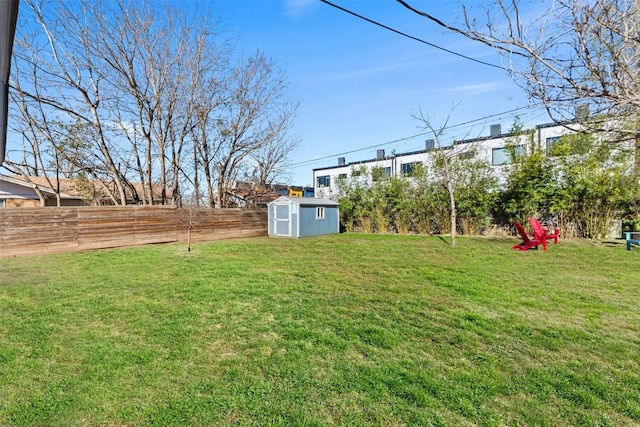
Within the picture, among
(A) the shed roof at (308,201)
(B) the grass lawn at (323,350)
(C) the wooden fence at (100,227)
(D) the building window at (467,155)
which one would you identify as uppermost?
(D) the building window at (467,155)

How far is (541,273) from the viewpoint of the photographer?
17.5 feet

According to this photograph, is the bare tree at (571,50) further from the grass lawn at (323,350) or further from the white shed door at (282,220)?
the white shed door at (282,220)

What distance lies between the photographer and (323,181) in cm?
2644

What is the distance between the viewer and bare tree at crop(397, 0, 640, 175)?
87.6 inches

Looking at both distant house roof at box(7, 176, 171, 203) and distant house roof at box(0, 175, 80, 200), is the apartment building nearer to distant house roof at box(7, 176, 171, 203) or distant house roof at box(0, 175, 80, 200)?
distant house roof at box(7, 176, 171, 203)

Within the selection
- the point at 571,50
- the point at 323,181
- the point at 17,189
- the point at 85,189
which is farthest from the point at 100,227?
the point at 323,181

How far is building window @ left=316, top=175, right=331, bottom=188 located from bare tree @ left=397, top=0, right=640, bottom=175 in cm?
2293

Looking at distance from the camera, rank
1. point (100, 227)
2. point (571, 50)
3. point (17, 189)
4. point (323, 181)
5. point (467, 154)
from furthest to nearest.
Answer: point (323, 181) → point (467, 154) → point (17, 189) → point (100, 227) → point (571, 50)

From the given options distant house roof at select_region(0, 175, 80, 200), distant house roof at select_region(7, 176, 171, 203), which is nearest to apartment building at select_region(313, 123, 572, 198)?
distant house roof at select_region(7, 176, 171, 203)

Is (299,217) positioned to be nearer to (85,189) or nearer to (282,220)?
(282,220)

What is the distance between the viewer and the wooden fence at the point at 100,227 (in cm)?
793

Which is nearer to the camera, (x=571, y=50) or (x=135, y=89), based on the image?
(x=571, y=50)

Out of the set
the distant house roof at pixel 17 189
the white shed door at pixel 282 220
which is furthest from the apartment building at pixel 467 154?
the distant house roof at pixel 17 189

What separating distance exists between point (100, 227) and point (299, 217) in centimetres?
681
